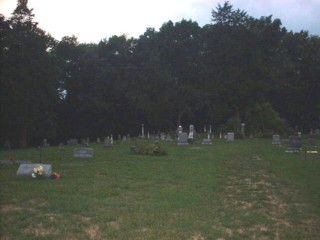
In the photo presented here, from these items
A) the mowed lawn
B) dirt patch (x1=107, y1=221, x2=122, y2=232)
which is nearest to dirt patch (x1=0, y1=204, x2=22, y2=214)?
the mowed lawn

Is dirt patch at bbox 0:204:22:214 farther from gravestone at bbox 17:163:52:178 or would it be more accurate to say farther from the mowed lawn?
gravestone at bbox 17:163:52:178

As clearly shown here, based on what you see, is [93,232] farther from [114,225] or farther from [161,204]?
[161,204]

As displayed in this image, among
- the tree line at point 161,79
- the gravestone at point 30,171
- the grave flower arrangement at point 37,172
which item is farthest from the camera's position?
the tree line at point 161,79

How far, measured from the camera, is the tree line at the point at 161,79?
4547cm

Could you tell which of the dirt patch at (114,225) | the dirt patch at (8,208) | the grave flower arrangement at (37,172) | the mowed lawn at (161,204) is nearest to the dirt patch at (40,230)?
the mowed lawn at (161,204)

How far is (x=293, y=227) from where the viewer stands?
28.5ft

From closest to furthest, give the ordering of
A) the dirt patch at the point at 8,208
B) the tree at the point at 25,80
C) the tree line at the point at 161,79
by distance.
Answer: the dirt patch at the point at 8,208
the tree at the point at 25,80
the tree line at the point at 161,79

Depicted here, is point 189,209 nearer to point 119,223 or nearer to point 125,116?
point 119,223

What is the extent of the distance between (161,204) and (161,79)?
155 ft

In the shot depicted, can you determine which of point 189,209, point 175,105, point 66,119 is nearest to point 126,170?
point 189,209

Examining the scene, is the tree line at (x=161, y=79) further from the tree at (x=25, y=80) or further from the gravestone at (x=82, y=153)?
the gravestone at (x=82, y=153)

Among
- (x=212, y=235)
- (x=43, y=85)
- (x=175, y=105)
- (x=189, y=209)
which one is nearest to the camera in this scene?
(x=212, y=235)

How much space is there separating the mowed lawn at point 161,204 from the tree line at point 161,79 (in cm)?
2937

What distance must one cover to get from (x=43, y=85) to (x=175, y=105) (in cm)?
1716
